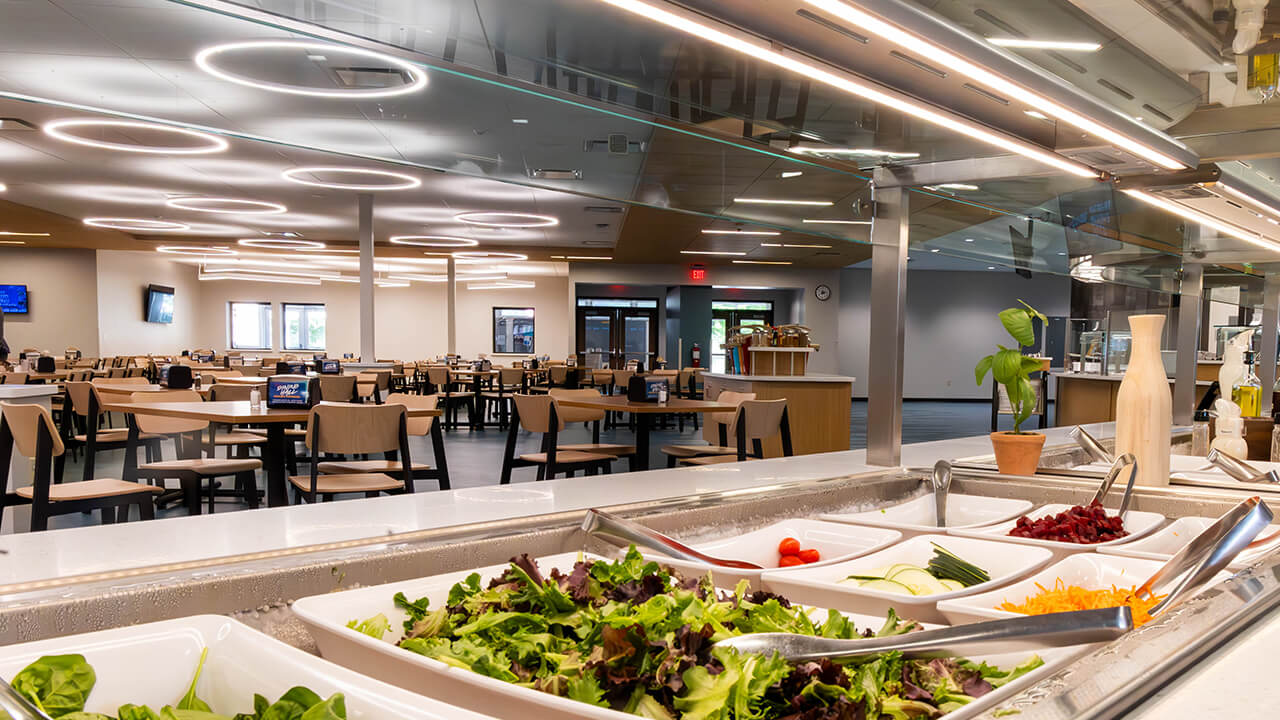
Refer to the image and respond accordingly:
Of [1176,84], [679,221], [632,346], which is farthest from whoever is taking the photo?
[632,346]

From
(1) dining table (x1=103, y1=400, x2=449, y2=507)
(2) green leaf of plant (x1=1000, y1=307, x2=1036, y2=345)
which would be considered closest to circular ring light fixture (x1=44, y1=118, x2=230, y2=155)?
(1) dining table (x1=103, y1=400, x2=449, y2=507)

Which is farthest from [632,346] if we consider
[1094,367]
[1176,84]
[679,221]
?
[1176,84]

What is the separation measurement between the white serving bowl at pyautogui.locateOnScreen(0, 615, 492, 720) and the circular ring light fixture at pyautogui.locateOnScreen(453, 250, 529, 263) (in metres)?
14.4

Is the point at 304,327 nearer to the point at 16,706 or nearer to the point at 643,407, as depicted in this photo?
the point at 643,407

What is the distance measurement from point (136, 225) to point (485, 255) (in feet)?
19.2

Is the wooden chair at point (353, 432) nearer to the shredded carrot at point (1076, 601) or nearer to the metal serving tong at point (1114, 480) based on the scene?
the metal serving tong at point (1114, 480)

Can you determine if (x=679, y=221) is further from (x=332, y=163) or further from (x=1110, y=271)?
(x=1110, y=271)

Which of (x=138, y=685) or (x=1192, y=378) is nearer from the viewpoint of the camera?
(x=138, y=685)

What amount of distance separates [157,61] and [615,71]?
195 inches

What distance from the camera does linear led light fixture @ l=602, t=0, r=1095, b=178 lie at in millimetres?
878

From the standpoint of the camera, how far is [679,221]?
10055 millimetres

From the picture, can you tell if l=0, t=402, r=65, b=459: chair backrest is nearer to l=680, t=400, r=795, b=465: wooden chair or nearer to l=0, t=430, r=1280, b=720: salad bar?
l=0, t=430, r=1280, b=720: salad bar

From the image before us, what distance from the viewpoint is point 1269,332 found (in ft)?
14.3

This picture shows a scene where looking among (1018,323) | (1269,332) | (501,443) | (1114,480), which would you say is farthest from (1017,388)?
(501,443)
